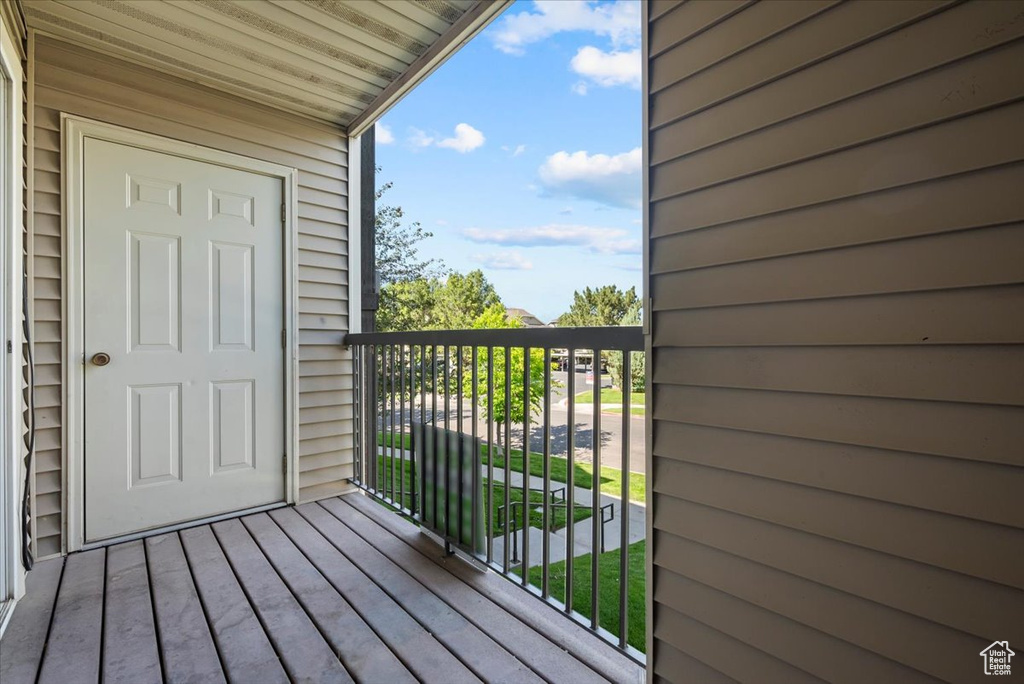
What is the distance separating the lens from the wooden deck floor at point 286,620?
1441 millimetres

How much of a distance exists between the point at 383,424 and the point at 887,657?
8.08ft

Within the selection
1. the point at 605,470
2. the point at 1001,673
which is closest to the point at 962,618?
the point at 1001,673

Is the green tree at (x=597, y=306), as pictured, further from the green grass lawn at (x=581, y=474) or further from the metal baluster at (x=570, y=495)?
the metal baluster at (x=570, y=495)

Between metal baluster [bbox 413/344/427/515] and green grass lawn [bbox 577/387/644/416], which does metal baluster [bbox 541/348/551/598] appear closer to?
green grass lawn [bbox 577/387/644/416]

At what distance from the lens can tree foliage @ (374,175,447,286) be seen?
738 cm

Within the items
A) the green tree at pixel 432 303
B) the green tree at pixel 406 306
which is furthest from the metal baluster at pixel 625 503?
the green tree at pixel 406 306

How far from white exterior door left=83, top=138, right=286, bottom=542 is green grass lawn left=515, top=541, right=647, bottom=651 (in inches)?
76.0

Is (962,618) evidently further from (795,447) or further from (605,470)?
(605,470)

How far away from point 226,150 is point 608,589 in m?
3.78

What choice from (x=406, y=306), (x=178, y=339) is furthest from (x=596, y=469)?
(x=406, y=306)

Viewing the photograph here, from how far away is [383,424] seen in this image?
9.40 feet
